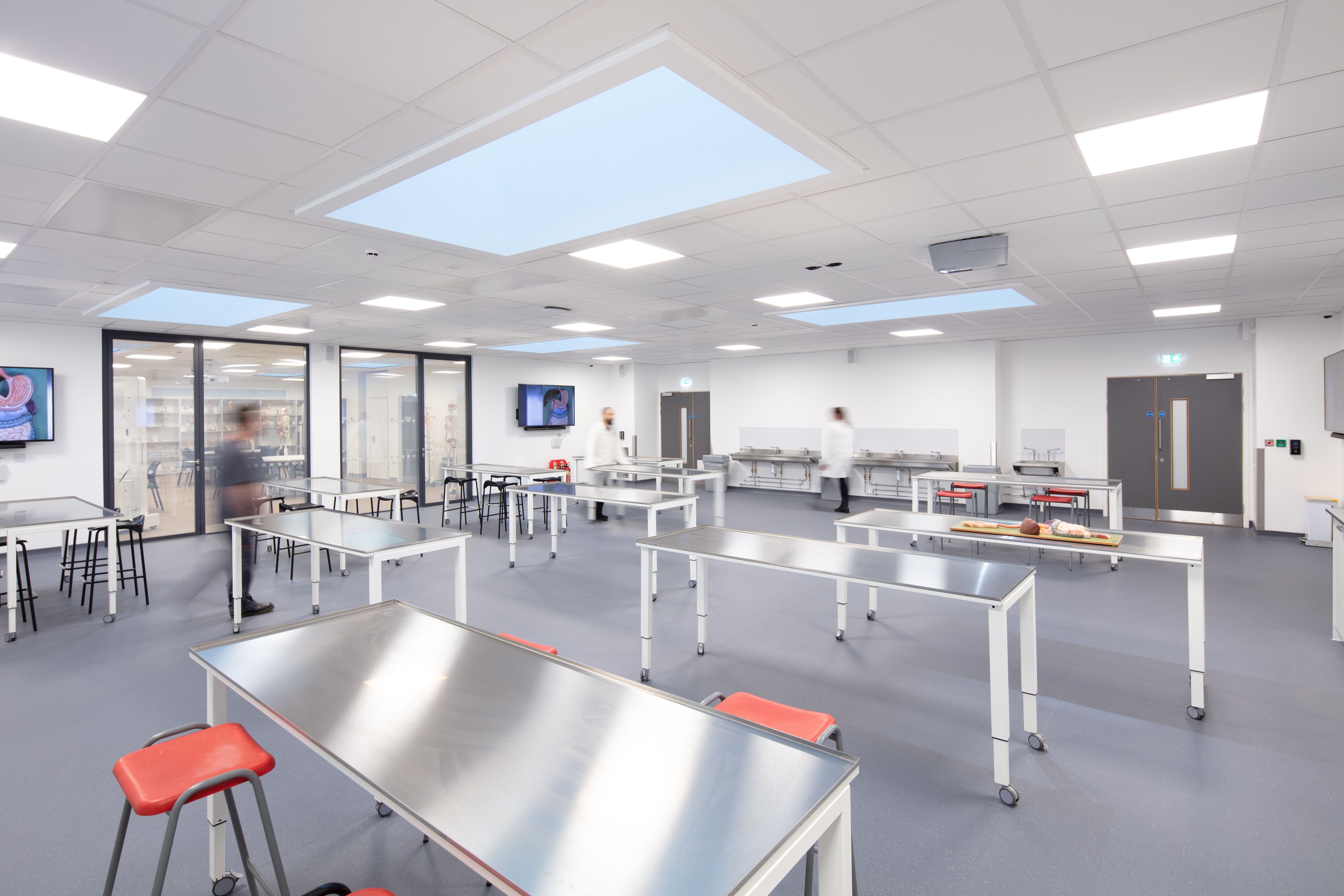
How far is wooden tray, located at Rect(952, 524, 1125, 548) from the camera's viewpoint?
3.38 meters

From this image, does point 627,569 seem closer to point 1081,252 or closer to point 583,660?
point 583,660

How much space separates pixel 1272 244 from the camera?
4258 millimetres

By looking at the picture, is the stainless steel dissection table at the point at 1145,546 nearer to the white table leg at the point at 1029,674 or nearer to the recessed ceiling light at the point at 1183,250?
the white table leg at the point at 1029,674

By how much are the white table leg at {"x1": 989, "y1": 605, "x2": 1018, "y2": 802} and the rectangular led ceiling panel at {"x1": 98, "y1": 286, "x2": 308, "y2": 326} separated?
259 inches

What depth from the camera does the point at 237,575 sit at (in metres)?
4.34

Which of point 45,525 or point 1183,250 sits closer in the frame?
point 45,525

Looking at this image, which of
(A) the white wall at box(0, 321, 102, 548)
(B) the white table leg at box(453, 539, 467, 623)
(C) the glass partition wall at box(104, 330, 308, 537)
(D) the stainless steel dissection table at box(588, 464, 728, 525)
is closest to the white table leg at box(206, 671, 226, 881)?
(B) the white table leg at box(453, 539, 467, 623)

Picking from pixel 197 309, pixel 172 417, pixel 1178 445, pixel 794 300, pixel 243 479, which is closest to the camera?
pixel 243 479

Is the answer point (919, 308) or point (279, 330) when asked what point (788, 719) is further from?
point (279, 330)

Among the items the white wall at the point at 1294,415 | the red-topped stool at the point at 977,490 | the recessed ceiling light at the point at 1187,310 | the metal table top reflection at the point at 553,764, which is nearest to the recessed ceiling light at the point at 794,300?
the red-topped stool at the point at 977,490

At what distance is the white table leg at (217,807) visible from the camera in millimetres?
1881

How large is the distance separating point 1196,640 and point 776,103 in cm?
325

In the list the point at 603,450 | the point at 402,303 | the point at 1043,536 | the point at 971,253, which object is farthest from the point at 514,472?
the point at 1043,536

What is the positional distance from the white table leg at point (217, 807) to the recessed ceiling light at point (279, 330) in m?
6.57
